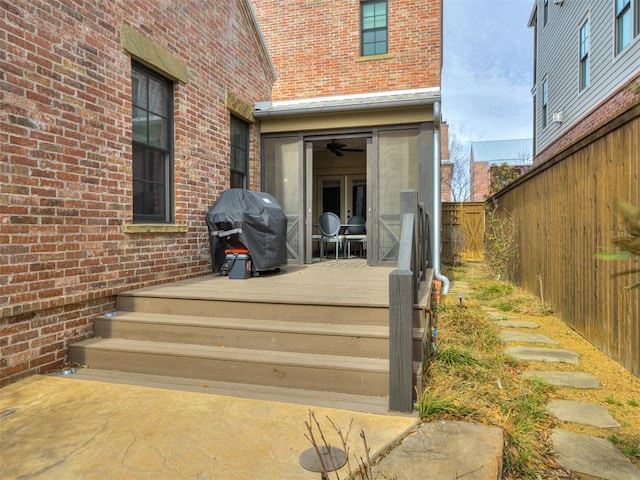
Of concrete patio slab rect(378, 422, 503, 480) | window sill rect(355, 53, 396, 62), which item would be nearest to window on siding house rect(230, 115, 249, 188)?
window sill rect(355, 53, 396, 62)

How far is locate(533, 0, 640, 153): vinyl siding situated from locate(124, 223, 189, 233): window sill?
26.8ft

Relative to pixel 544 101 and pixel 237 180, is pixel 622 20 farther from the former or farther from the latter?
pixel 237 180

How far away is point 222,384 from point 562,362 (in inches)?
120

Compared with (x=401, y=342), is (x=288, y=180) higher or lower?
higher

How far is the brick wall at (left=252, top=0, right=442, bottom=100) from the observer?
8.49 metres

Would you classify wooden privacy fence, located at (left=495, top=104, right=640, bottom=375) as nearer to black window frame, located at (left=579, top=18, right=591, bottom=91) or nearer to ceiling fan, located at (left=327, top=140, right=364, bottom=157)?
ceiling fan, located at (left=327, top=140, right=364, bottom=157)

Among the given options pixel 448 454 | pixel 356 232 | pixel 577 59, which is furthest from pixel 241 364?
pixel 577 59

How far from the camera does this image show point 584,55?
32.8ft

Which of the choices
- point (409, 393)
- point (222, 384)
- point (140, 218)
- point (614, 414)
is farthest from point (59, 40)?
point (614, 414)

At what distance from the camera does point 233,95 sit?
6383mm

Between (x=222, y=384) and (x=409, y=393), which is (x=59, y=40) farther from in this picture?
(x=409, y=393)

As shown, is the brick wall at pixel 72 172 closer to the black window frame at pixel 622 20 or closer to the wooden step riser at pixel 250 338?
the wooden step riser at pixel 250 338

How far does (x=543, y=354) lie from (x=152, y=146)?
15.5 ft

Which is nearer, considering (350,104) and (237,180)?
(350,104)
